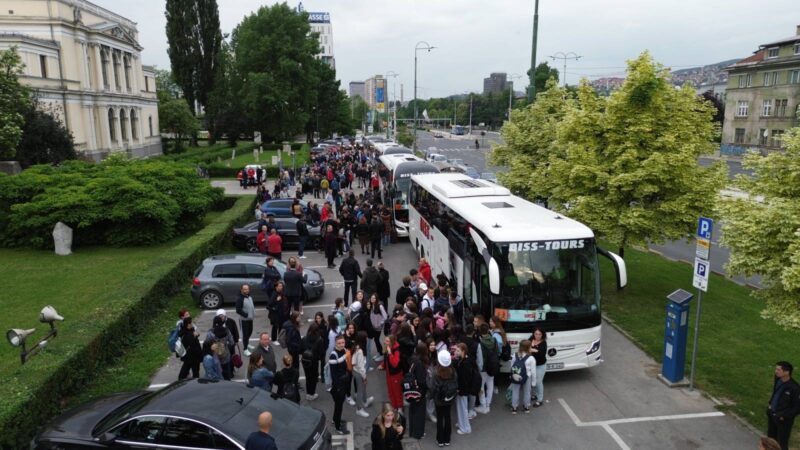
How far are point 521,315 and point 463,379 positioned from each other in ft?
7.07

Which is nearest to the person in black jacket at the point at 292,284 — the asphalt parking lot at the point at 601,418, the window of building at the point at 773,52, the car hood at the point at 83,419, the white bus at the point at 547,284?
the asphalt parking lot at the point at 601,418

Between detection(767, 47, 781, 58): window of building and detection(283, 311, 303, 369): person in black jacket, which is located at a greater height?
detection(767, 47, 781, 58): window of building

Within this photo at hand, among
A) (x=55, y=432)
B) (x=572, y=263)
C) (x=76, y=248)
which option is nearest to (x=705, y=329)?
(x=572, y=263)

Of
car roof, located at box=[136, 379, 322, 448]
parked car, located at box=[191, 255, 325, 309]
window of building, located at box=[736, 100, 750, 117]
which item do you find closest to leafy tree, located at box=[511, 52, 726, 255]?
parked car, located at box=[191, 255, 325, 309]

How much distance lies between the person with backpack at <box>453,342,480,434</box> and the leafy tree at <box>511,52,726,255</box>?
293 inches

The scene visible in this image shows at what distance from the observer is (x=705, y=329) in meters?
13.9

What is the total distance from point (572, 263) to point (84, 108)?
60419mm

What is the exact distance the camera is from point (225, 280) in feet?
51.0

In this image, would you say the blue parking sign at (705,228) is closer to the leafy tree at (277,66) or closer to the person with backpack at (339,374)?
the person with backpack at (339,374)

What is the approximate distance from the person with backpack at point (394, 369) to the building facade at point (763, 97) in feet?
202

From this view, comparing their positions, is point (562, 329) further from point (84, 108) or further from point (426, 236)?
point (84, 108)

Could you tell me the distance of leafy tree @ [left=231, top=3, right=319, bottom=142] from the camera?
225 ft

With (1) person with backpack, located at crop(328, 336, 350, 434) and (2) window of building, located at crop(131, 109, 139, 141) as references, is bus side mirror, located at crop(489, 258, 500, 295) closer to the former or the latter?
(1) person with backpack, located at crop(328, 336, 350, 434)

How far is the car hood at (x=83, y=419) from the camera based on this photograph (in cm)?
784
